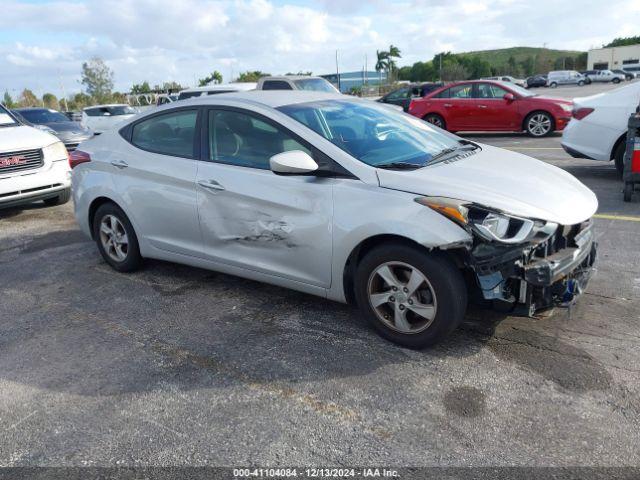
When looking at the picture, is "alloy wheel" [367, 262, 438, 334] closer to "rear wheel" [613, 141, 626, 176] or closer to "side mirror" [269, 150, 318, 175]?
"side mirror" [269, 150, 318, 175]

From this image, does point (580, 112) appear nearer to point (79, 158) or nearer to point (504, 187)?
point (504, 187)

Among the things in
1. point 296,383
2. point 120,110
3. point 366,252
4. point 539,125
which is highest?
point 120,110

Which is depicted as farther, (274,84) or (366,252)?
(274,84)

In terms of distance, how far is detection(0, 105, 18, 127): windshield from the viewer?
26.7 ft

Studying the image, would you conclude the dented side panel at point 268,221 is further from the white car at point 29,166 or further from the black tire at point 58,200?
the black tire at point 58,200

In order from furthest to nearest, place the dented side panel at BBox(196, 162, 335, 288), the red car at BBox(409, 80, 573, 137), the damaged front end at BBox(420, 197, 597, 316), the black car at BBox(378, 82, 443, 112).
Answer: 1. the black car at BBox(378, 82, 443, 112)
2. the red car at BBox(409, 80, 573, 137)
3. the dented side panel at BBox(196, 162, 335, 288)
4. the damaged front end at BBox(420, 197, 597, 316)

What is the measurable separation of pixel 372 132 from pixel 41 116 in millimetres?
14191

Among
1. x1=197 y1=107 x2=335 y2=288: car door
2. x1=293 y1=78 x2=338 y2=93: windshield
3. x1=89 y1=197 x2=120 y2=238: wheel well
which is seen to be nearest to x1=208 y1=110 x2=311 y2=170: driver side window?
x1=197 y1=107 x2=335 y2=288: car door

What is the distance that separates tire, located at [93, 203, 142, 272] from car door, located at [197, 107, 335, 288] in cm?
97

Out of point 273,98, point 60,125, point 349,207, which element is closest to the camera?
point 349,207

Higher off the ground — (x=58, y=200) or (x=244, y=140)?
(x=244, y=140)

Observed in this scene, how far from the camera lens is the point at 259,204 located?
152 inches

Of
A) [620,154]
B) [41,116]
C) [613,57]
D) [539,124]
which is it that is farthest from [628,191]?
[613,57]

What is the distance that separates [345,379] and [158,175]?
2394mm
